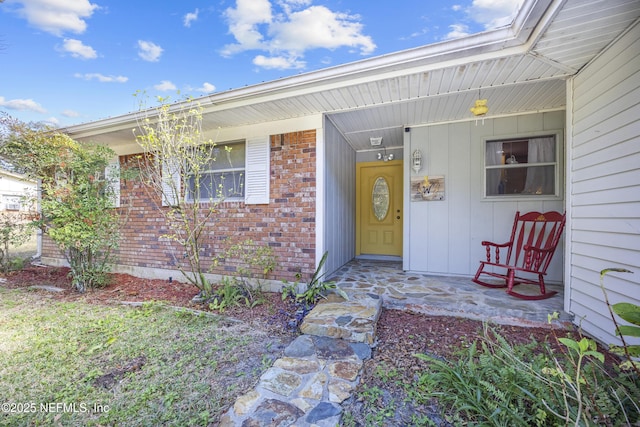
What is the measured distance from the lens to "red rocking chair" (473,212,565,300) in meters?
3.13

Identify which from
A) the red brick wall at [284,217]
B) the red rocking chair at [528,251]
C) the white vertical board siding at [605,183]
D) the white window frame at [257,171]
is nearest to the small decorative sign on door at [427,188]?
the red rocking chair at [528,251]

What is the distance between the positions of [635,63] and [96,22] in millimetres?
7501

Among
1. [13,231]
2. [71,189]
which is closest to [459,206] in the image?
[71,189]

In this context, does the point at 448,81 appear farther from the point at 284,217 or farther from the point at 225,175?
the point at 225,175

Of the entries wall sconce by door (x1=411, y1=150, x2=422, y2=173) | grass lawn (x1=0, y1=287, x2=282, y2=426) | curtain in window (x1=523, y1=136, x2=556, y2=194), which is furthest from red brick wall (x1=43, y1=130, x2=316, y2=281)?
curtain in window (x1=523, y1=136, x2=556, y2=194)

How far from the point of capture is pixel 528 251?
3197 mm

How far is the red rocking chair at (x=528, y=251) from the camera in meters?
3.13

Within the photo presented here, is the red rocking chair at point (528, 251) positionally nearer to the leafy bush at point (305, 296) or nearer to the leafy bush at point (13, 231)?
the leafy bush at point (305, 296)

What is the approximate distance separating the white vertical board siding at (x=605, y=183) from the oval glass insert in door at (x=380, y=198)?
3382mm

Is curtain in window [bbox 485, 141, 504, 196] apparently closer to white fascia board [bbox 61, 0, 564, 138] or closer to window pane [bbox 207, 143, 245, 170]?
white fascia board [bbox 61, 0, 564, 138]

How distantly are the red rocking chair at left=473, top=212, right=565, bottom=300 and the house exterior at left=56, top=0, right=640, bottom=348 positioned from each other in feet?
0.86

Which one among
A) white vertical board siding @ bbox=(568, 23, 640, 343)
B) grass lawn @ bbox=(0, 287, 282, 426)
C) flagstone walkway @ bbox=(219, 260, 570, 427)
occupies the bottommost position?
grass lawn @ bbox=(0, 287, 282, 426)

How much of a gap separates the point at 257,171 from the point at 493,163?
3.80 metres

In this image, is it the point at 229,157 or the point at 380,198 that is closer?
the point at 229,157
